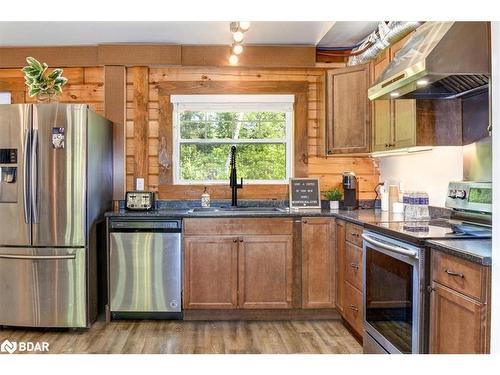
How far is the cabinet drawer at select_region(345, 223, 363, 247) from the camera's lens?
2.90m

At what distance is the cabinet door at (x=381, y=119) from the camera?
3156 mm

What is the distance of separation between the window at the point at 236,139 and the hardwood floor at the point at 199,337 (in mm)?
1413

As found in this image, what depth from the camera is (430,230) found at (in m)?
2.27

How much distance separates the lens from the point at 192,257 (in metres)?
3.36

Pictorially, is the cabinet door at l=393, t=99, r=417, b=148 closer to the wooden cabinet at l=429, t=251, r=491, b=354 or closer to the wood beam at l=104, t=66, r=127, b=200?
the wooden cabinet at l=429, t=251, r=491, b=354

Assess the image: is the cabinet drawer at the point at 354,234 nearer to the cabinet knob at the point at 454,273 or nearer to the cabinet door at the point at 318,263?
the cabinet door at the point at 318,263

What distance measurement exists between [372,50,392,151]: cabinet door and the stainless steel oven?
942 mm

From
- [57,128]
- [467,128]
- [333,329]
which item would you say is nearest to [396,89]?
[467,128]

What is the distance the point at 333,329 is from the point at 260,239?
3.02 feet

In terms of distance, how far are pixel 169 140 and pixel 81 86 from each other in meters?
1.03

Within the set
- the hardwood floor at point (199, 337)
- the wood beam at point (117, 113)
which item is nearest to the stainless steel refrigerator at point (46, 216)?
the hardwood floor at point (199, 337)

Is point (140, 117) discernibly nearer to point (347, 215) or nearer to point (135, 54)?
point (135, 54)

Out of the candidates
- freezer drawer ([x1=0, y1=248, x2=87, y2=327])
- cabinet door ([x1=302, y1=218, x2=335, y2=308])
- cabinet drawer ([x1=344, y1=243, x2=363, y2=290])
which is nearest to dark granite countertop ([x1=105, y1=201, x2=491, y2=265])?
cabinet door ([x1=302, y1=218, x2=335, y2=308])
